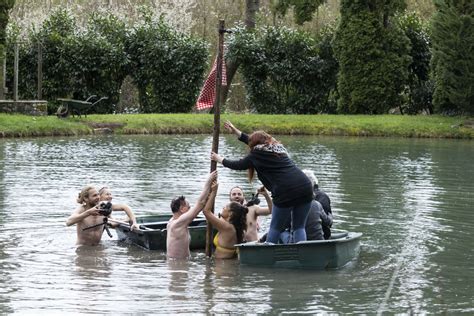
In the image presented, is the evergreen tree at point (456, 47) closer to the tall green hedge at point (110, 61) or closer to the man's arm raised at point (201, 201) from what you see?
the tall green hedge at point (110, 61)

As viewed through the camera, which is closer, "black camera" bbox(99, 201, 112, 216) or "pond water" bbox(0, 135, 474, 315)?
"pond water" bbox(0, 135, 474, 315)

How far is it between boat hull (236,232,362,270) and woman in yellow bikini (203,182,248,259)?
64cm

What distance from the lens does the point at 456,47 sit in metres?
39.6

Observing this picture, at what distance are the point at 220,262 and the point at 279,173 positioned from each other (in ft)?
6.25

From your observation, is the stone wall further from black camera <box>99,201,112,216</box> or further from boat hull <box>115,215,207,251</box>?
black camera <box>99,201,112,216</box>

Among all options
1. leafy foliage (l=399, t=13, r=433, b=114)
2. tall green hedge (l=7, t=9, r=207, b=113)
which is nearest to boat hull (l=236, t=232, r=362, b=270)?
tall green hedge (l=7, t=9, r=207, b=113)

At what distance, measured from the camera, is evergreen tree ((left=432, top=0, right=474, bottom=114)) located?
39500mm

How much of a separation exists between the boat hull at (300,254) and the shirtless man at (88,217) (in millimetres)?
2476

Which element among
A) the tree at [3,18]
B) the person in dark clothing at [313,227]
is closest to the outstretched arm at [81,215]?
the person in dark clothing at [313,227]

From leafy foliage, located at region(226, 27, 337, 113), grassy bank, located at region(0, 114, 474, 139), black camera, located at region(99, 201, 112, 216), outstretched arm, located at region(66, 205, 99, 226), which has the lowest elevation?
outstretched arm, located at region(66, 205, 99, 226)

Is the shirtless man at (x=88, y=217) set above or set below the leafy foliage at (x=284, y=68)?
below

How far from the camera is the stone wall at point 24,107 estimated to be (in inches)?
1448

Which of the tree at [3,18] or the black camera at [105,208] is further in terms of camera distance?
the tree at [3,18]

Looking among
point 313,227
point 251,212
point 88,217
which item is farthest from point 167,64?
point 313,227
